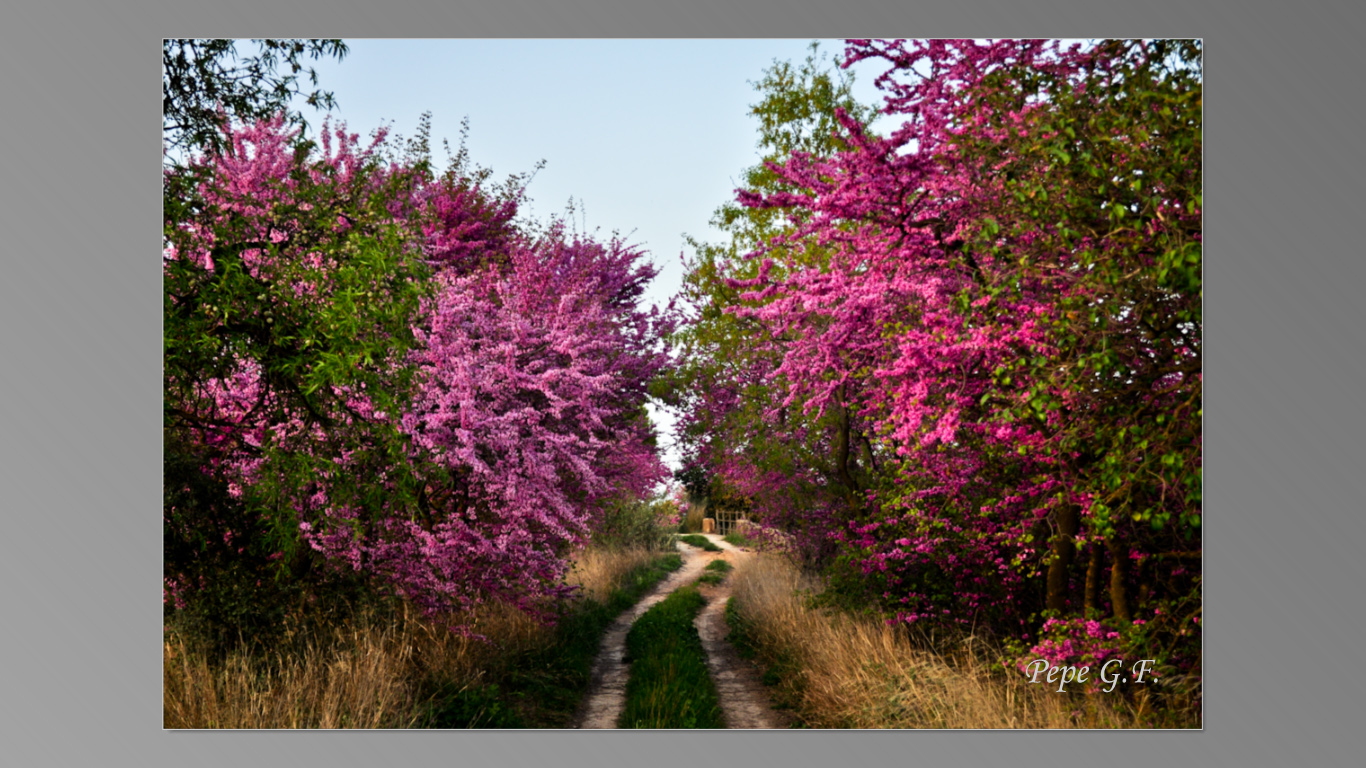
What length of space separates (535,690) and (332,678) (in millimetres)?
1965

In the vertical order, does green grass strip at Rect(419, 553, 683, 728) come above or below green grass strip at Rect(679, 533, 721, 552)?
above

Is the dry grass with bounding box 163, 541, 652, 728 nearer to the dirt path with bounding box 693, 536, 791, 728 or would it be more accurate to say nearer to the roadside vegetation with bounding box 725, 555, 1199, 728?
the dirt path with bounding box 693, 536, 791, 728

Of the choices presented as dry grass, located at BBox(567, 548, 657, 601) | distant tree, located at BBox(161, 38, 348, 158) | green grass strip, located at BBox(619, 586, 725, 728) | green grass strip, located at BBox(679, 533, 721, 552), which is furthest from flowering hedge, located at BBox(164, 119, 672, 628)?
green grass strip, located at BBox(679, 533, 721, 552)

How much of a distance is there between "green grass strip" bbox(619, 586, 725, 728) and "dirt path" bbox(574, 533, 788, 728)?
0.11m

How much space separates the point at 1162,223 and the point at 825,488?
5425 mm

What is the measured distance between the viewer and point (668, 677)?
638 cm

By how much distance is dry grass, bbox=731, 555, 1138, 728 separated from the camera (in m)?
4.40

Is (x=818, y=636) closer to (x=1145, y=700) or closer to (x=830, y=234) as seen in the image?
(x=1145, y=700)

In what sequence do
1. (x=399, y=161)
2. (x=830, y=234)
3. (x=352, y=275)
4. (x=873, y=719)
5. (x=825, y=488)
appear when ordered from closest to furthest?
1. (x=352, y=275)
2. (x=873, y=719)
3. (x=830, y=234)
4. (x=399, y=161)
5. (x=825, y=488)

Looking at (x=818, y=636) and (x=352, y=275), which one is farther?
(x=818, y=636)

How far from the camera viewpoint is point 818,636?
6875 millimetres
